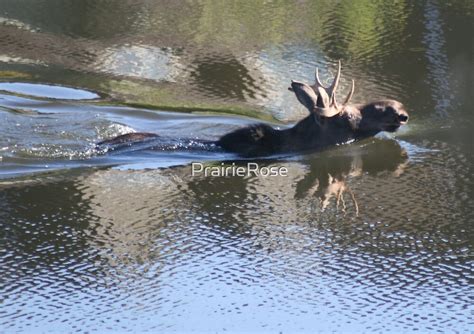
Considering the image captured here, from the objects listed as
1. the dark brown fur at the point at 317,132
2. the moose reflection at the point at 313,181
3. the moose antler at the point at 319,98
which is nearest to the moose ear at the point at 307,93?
the moose antler at the point at 319,98

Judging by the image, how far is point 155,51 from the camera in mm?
13352

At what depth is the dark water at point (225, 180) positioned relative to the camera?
21.1ft

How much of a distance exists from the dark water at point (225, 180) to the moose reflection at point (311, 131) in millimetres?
183

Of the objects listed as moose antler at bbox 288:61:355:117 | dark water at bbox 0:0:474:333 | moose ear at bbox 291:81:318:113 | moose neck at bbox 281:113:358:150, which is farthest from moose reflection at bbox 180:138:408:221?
Result: moose ear at bbox 291:81:318:113

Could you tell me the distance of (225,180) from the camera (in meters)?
9.07

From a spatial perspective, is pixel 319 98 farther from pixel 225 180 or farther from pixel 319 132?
pixel 225 180

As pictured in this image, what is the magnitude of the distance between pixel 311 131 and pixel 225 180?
1.35 m

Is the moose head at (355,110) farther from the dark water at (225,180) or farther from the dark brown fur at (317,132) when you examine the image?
the dark water at (225,180)

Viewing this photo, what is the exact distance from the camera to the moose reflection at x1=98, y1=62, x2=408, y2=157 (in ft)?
32.8

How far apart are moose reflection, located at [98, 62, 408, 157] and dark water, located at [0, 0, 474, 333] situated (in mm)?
183

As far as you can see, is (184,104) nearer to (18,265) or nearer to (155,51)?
(155,51)

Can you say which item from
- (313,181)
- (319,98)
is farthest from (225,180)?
(319,98)

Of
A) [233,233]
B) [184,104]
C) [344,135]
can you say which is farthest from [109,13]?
[233,233]

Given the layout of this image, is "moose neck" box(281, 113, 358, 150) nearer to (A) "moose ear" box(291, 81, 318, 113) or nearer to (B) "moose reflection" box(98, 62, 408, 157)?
(B) "moose reflection" box(98, 62, 408, 157)
